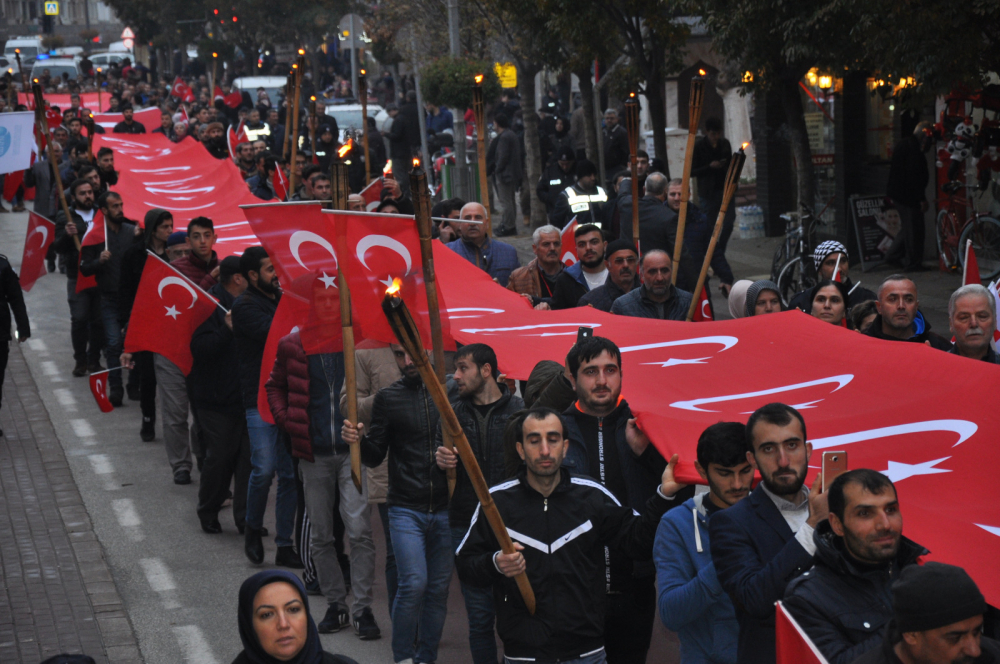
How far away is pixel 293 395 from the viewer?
7.18 meters

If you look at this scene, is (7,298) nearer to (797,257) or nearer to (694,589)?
(694,589)

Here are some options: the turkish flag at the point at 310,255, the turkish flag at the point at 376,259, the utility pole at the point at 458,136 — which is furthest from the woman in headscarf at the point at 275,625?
the utility pole at the point at 458,136

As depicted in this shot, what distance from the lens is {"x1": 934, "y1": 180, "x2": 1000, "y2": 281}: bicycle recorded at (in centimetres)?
1416

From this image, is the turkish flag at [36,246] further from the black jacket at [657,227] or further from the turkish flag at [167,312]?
the black jacket at [657,227]

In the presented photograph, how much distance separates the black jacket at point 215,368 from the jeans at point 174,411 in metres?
0.96

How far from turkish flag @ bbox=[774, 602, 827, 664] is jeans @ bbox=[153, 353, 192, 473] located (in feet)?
22.1

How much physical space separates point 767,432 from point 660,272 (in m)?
3.83

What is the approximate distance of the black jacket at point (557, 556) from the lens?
15.5 feet

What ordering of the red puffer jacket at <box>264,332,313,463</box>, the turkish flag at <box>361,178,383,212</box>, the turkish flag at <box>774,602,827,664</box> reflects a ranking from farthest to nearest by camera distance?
the turkish flag at <box>361,178,383,212</box> < the red puffer jacket at <box>264,332,313,463</box> < the turkish flag at <box>774,602,827,664</box>

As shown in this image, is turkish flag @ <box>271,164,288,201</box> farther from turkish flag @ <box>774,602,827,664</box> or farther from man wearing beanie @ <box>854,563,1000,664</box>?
man wearing beanie @ <box>854,563,1000,664</box>

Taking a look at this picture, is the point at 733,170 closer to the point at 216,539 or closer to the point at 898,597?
the point at 216,539

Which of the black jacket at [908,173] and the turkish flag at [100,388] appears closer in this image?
the turkish flag at [100,388]

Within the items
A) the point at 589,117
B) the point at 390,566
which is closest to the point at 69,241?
the point at 390,566

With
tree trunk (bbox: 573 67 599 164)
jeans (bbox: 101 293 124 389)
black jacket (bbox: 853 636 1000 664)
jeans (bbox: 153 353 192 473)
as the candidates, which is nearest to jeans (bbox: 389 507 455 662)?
black jacket (bbox: 853 636 1000 664)
